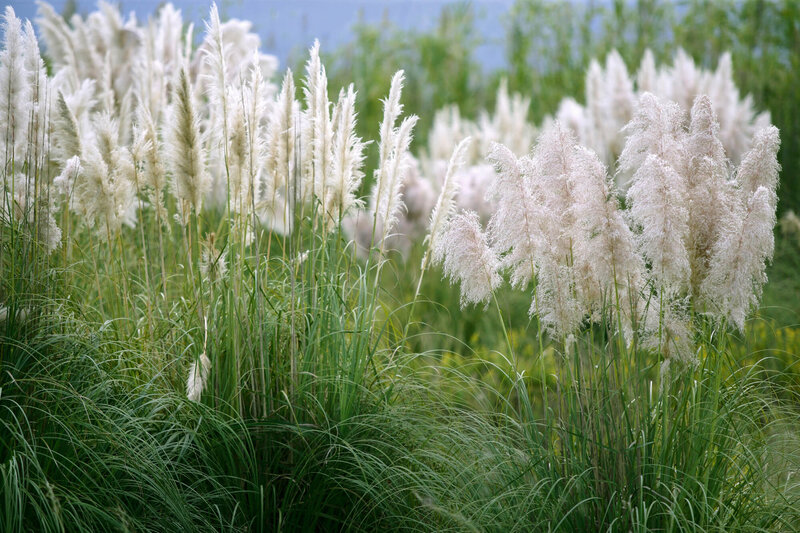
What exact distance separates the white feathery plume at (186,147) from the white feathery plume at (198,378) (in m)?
0.80

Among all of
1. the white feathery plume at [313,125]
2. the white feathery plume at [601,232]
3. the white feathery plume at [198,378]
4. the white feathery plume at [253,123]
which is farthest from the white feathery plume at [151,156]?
the white feathery plume at [601,232]

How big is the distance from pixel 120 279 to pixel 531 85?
8102 mm

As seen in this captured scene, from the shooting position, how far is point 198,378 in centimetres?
272

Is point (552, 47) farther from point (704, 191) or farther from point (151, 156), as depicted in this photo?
point (704, 191)

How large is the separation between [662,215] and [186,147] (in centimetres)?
180

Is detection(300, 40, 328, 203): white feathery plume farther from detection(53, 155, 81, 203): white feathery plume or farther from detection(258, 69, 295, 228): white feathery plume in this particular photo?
detection(53, 155, 81, 203): white feathery plume

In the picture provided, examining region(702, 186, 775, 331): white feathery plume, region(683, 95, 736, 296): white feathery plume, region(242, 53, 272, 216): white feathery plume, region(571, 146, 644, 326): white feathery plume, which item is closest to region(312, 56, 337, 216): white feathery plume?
region(242, 53, 272, 216): white feathery plume

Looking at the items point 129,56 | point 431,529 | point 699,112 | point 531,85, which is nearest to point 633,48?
point 531,85

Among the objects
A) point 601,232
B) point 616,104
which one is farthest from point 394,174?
point 616,104

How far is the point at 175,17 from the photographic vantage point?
18.0ft

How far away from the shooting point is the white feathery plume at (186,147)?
3.22 metres

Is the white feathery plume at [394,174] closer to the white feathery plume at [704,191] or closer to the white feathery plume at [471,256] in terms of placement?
the white feathery plume at [471,256]

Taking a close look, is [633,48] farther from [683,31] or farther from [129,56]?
[129,56]

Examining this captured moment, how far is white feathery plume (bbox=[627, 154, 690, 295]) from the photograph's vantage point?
2.59m
